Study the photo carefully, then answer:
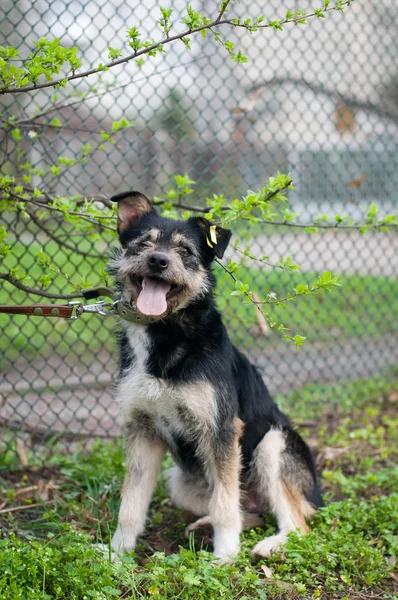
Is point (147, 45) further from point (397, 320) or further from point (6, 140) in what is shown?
point (397, 320)

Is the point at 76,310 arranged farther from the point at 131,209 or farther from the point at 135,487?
the point at 135,487

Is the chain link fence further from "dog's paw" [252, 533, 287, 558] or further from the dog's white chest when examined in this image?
"dog's paw" [252, 533, 287, 558]

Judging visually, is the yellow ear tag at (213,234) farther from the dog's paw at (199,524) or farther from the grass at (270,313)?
the grass at (270,313)

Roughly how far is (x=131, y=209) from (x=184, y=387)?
39.5 inches

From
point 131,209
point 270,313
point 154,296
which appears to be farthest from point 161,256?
point 270,313

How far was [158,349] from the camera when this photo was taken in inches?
130

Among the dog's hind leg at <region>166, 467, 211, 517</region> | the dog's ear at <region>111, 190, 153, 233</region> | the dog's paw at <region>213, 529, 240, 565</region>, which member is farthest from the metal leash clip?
the dog's paw at <region>213, 529, 240, 565</region>

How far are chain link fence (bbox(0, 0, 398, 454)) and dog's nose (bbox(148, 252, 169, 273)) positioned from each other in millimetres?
1121

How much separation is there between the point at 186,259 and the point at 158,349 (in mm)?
490

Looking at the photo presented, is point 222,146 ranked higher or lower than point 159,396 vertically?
higher

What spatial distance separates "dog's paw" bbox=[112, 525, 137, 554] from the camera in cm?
336

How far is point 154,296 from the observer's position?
3.13 m

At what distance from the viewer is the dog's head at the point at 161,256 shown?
10.2 ft

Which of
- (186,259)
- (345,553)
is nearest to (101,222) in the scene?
(186,259)
